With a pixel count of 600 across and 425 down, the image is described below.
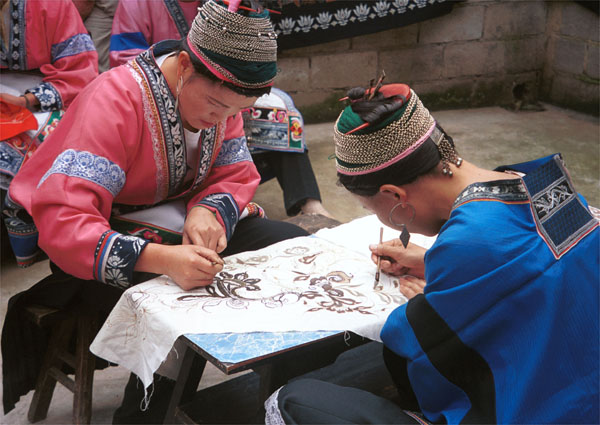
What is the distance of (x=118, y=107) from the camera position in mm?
2133

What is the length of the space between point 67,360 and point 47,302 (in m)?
0.29

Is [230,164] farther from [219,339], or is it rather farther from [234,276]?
[219,339]

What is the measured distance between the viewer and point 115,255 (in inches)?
77.8

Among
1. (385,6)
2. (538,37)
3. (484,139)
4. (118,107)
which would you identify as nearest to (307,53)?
(385,6)

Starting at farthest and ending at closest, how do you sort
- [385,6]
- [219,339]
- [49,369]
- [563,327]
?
[385,6] < [49,369] < [219,339] < [563,327]

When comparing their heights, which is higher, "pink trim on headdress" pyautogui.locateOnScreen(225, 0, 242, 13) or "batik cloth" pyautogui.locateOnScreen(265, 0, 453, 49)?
"pink trim on headdress" pyautogui.locateOnScreen(225, 0, 242, 13)

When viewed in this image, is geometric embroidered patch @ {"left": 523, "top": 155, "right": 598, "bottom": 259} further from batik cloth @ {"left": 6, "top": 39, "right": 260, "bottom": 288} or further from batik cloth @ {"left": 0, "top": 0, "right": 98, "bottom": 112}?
batik cloth @ {"left": 0, "top": 0, "right": 98, "bottom": 112}

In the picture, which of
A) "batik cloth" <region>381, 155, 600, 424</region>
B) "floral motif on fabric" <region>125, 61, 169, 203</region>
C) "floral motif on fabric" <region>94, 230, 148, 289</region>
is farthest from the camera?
"floral motif on fabric" <region>125, 61, 169, 203</region>

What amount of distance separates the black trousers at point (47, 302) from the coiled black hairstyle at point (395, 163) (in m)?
0.79

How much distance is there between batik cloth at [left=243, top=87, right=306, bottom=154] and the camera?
3.82m

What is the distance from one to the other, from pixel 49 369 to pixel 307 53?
4.28m

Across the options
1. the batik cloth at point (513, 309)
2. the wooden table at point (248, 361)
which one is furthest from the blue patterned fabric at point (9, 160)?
the batik cloth at point (513, 309)

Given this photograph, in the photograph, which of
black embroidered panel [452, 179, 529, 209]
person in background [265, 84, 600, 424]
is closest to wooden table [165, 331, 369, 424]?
person in background [265, 84, 600, 424]

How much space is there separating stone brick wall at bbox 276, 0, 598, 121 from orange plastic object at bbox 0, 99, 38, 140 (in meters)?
2.96
